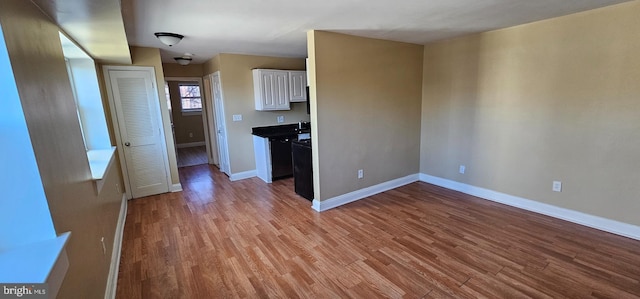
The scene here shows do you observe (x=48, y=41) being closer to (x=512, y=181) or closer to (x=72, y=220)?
(x=72, y=220)

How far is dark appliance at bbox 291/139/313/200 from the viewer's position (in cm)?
373

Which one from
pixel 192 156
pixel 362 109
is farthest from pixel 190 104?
pixel 362 109

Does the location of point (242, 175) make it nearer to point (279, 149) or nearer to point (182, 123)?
point (279, 149)

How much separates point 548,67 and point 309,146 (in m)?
2.96

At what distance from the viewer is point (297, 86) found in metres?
5.16

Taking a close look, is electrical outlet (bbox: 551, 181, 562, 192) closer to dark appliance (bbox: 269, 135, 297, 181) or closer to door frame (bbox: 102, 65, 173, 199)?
dark appliance (bbox: 269, 135, 297, 181)

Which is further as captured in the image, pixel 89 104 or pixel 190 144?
pixel 190 144

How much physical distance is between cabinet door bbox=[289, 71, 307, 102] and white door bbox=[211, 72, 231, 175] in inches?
51.3

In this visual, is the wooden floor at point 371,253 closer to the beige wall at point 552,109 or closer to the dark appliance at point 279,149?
the beige wall at point 552,109

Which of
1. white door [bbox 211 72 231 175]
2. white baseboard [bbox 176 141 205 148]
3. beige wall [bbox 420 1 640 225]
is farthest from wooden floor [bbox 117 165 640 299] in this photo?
white baseboard [bbox 176 141 205 148]
